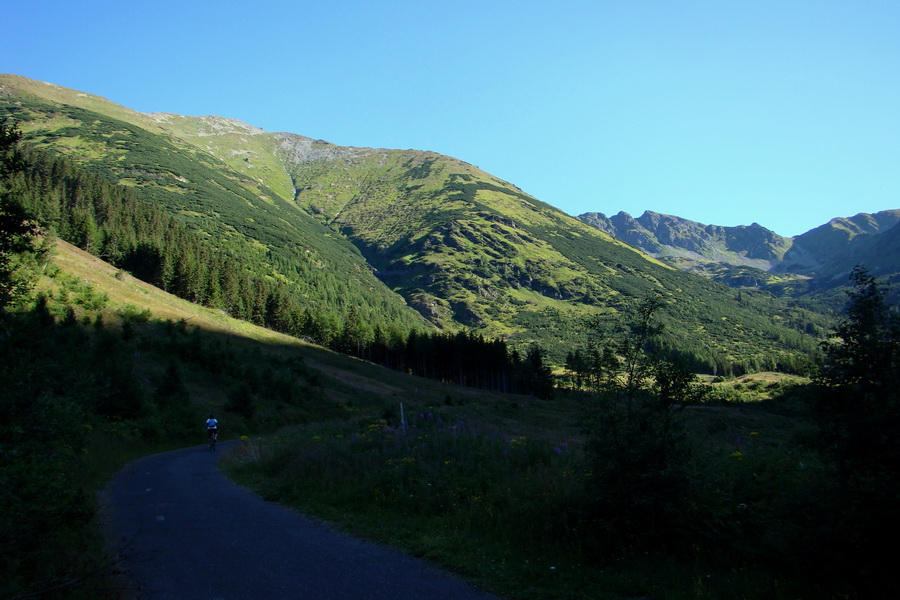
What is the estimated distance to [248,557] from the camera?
26.0 feet

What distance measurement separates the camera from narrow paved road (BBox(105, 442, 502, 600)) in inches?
256

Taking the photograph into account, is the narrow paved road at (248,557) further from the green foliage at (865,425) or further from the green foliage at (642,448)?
the green foliage at (865,425)

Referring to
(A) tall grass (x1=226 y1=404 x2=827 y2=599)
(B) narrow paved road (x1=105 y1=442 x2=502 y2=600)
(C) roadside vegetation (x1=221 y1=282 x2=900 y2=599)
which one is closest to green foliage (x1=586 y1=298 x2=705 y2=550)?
(C) roadside vegetation (x1=221 y1=282 x2=900 y2=599)

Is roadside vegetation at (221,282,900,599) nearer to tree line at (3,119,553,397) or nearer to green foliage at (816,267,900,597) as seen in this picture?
green foliage at (816,267,900,597)

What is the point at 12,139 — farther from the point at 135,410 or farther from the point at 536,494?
the point at 135,410

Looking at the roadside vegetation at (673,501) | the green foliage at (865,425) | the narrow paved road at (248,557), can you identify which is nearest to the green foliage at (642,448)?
the roadside vegetation at (673,501)

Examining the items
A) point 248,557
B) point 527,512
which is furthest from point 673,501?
point 248,557

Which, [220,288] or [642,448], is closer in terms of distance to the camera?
[642,448]

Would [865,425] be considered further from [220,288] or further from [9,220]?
[220,288]

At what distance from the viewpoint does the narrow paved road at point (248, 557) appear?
6.50m

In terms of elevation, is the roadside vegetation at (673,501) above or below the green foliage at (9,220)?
below

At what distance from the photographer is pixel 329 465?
44.3ft

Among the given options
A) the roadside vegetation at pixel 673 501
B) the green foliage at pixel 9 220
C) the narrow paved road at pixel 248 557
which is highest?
the green foliage at pixel 9 220

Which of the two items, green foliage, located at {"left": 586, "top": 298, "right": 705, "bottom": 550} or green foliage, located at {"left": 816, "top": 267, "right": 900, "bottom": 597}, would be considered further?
green foliage, located at {"left": 586, "top": 298, "right": 705, "bottom": 550}
